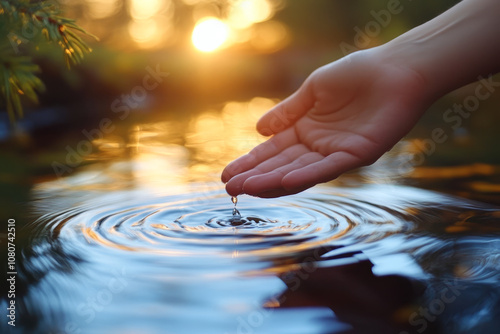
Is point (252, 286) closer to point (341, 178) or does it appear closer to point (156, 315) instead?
point (156, 315)

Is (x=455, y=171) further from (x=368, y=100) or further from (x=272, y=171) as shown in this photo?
(x=272, y=171)

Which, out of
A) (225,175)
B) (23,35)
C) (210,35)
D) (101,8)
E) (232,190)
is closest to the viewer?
(23,35)

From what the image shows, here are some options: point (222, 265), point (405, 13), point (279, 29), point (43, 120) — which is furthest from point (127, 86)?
point (279, 29)

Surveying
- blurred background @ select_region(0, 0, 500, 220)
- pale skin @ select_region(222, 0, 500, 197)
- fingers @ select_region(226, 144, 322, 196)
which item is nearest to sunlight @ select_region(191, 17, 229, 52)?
blurred background @ select_region(0, 0, 500, 220)

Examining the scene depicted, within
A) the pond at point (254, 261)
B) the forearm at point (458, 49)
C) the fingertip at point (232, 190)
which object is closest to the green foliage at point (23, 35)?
the pond at point (254, 261)

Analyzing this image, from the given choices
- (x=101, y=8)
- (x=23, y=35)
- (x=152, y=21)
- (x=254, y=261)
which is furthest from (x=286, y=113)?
(x=152, y=21)
